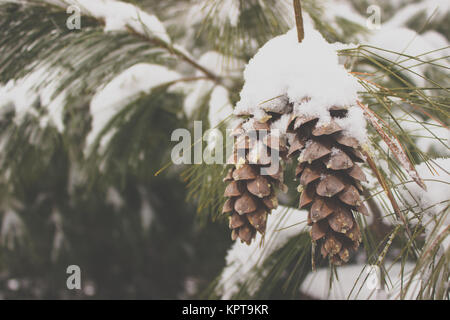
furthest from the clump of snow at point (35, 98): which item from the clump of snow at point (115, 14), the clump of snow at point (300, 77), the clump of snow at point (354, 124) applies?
the clump of snow at point (354, 124)

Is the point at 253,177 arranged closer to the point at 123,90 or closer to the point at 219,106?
the point at 219,106

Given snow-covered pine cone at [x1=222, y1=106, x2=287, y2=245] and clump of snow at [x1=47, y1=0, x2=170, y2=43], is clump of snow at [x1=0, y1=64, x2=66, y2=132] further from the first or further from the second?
snow-covered pine cone at [x1=222, y1=106, x2=287, y2=245]

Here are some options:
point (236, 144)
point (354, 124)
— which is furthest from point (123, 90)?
point (354, 124)

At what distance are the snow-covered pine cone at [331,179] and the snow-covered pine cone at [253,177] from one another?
31 millimetres

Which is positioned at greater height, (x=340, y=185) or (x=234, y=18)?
(x=234, y=18)

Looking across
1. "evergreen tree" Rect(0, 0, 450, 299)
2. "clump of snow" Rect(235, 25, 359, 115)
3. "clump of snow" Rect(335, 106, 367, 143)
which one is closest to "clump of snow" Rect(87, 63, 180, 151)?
"evergreen tree" Rect(0, 0, 450, 299)

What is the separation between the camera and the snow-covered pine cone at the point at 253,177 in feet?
1.38

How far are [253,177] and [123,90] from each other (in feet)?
1.67

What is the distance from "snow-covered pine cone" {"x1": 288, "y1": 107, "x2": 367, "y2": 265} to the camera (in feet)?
1.30

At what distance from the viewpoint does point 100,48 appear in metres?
0.71

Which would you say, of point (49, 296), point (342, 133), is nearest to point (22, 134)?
point (342, 133)

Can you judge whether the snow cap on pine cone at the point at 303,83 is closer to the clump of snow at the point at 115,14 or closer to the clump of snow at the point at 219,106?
the clump of snow at the point at 219,106

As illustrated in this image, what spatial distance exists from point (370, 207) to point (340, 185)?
12.6 inches
